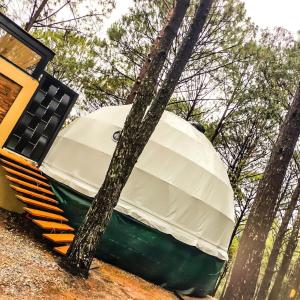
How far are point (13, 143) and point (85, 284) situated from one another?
502 centimetres

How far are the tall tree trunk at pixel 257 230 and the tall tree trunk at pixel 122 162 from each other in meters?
2.29

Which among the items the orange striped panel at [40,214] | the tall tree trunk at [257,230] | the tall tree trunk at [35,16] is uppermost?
the tall tree trunk at [35,16]

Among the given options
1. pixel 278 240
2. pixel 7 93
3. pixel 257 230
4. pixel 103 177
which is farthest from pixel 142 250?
pixel 278 240

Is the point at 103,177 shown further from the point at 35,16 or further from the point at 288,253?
the point at 288,253

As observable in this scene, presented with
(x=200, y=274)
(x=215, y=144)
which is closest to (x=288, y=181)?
(x=215, y=144)

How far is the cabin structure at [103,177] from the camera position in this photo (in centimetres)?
770

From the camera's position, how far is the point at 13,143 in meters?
8.61

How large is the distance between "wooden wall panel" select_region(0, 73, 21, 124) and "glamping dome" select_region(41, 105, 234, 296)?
1.89 m

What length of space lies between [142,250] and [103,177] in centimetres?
212

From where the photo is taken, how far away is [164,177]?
8484 mm

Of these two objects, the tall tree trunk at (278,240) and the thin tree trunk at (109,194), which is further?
the tall tree trunk at (278,240)

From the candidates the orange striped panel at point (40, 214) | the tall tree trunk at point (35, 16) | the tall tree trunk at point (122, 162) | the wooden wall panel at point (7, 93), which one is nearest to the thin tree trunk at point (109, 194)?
the tall tree trunk at point (122, 162)

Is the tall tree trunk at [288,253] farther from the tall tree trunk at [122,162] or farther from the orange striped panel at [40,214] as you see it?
the tall tree trunk at [122,162]

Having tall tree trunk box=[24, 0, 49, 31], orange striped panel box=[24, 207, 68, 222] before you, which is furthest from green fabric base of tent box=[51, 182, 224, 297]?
tall tree trunk box=[24, 0, 49, 31]
